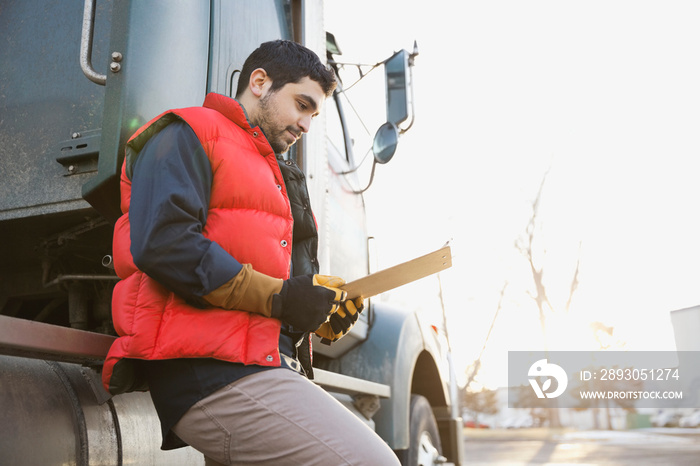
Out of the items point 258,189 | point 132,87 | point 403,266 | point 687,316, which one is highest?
point 687,316

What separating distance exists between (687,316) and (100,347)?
23.1 m

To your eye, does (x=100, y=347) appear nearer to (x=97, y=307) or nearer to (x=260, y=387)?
(x=260, y=387)

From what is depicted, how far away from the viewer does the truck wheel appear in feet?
11.2

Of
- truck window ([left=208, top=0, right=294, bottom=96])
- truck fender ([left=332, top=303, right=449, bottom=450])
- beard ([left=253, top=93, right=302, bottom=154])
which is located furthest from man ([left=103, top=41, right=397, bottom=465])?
truck fender ([left=332, top=303, right=449, bottom=450])

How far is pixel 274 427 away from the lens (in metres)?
1.31

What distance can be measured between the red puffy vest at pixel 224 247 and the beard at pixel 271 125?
0.33ft

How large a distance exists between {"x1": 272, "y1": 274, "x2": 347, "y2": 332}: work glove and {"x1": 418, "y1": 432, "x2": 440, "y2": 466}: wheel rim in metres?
2.34

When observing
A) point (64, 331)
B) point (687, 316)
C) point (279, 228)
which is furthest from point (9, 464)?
point (687, 316)

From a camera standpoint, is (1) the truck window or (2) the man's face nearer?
(2) the man's face

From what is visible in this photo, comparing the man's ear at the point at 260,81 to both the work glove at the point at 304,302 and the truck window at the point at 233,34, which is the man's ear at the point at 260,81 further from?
the work glove at the point at 304,302

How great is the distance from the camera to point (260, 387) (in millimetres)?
1325

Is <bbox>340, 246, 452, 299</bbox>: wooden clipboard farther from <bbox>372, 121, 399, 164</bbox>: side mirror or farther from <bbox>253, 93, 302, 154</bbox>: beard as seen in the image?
<bbox>372, 121, 399, 164</bbox>: side mirror

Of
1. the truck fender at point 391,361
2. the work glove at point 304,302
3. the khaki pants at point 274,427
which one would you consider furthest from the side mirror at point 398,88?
the khaki pants at point 274,427

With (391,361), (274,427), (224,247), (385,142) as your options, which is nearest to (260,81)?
(224,247)
